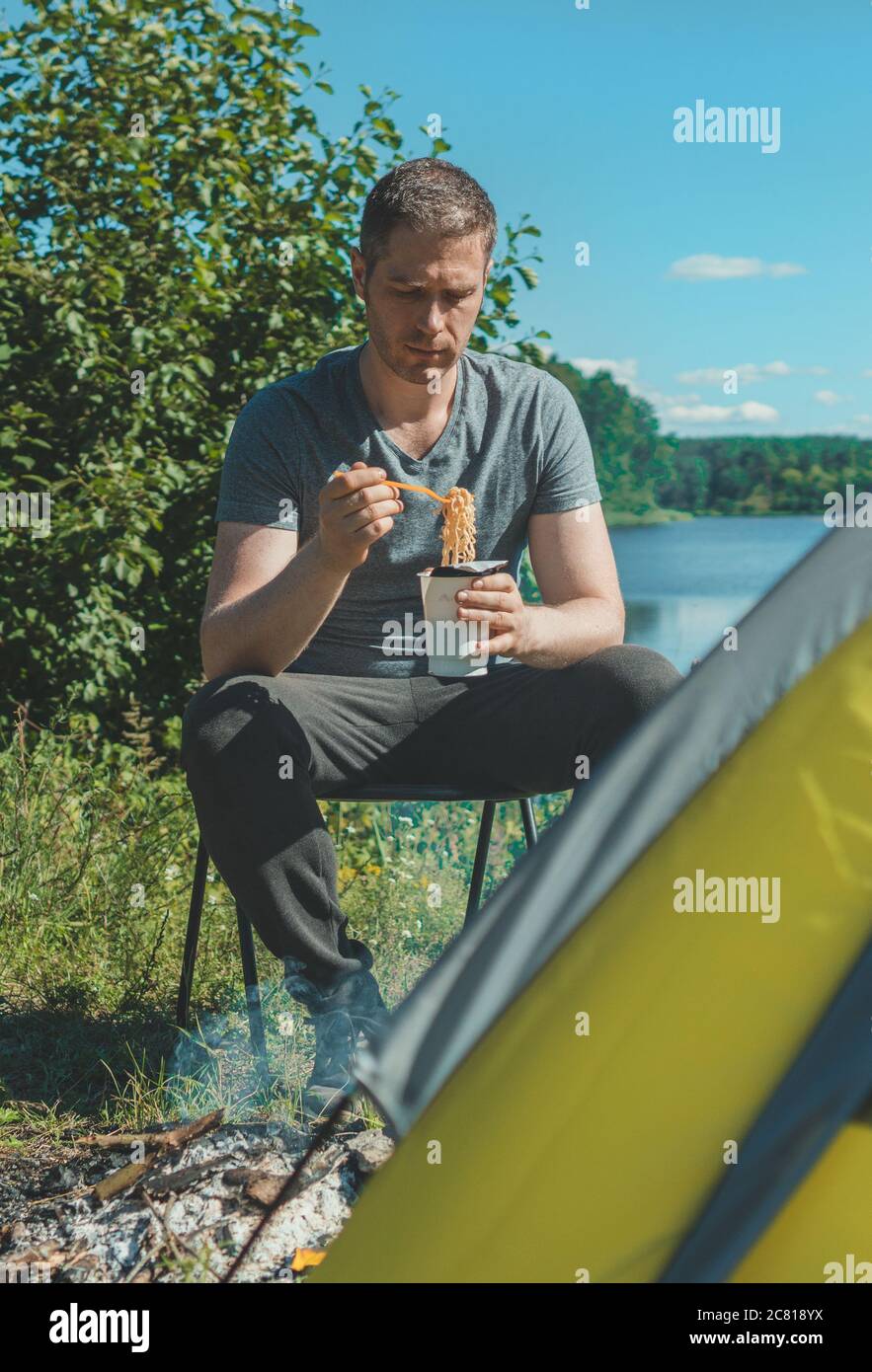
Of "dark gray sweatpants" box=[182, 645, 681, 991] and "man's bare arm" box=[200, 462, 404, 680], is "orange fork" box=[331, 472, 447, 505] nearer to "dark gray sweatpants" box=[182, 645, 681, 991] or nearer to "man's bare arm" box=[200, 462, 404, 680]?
"man's bare arm" box=[200, 462, 404, 680]

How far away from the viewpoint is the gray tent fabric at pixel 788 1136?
3.48 ft

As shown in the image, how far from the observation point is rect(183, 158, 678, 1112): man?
2.04m

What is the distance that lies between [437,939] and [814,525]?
172 centimetres

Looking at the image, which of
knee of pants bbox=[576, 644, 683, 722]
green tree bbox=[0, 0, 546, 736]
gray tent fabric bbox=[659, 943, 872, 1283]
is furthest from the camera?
green tree bbox=[0, 0, 546, 736]

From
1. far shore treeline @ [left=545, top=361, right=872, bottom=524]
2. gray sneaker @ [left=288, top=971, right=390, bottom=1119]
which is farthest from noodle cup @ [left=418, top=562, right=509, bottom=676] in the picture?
far shore treeline @ [left=545, top=361, right=872, bottom=524]

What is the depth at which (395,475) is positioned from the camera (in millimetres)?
2418

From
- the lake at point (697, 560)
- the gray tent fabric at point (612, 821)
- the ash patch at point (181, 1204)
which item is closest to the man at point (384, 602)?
the ash patch at point (181, 1204)

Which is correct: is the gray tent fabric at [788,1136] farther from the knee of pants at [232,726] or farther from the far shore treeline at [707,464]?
the far shore treeline at [707,464]

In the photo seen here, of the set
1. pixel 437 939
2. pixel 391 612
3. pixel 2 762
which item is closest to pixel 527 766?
pixel 391 612

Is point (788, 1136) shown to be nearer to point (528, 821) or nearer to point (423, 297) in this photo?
point (528, 821)

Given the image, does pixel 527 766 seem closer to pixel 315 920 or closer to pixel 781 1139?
pixel 315 920

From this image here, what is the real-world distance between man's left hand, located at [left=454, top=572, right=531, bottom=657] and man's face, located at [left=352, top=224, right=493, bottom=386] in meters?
0.50

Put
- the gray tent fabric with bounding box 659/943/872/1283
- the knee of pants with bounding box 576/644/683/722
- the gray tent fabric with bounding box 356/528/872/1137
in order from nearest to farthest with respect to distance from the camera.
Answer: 1. the gray tent fabric with bounding box 659/943/872/1283
2. the gray tent fabric with bounding box 356/528/872/1137
3. the knee of pants with bounding box 576/644/683/722

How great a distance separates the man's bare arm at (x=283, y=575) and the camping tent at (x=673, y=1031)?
0.80 m
